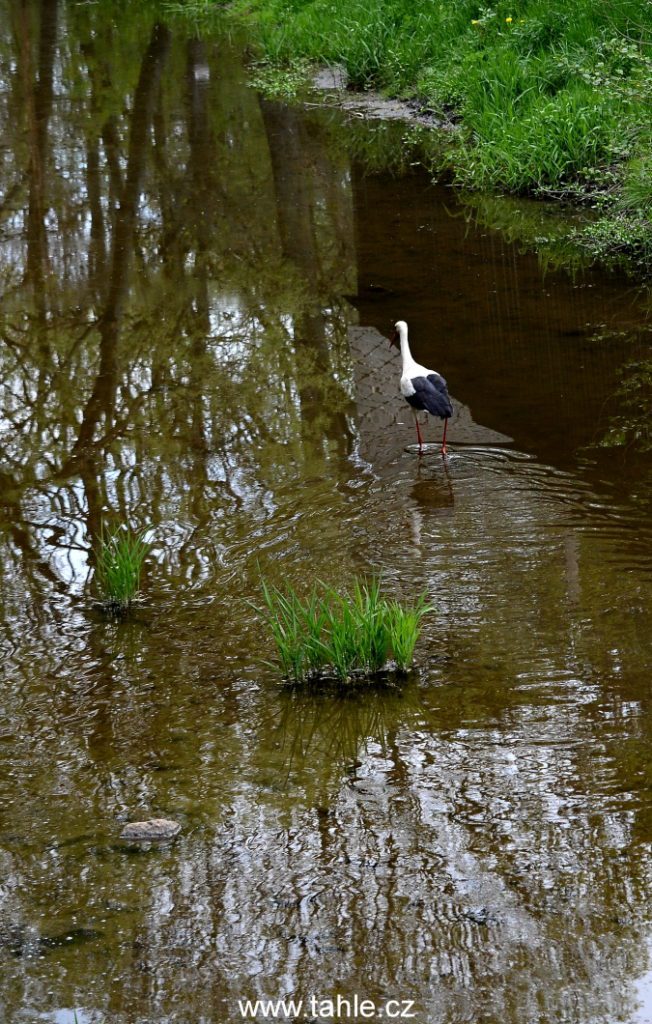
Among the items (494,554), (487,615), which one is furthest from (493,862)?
(494,554)

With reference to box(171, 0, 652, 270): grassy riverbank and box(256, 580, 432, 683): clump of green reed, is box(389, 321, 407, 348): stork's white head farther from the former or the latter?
box(256, 580, 432, 683): clump of green reed

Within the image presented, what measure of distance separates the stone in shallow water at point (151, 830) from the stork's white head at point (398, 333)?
184 inches

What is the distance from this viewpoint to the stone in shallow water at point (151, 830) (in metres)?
4.21

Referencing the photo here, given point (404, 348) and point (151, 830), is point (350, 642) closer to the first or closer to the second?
point (151, 830)

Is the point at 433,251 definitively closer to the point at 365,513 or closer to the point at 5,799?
the point at 365,513

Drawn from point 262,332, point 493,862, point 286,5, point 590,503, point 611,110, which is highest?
point 286,5

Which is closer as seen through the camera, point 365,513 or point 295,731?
point 295,731

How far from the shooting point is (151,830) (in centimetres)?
423

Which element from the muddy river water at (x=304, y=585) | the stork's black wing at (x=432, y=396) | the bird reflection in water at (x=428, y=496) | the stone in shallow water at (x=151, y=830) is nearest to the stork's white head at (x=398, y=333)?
the muddy river water at (x=304, y=585)

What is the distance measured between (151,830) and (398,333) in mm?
5257

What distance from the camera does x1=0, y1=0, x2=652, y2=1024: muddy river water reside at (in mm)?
3662

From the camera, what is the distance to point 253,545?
255 inches

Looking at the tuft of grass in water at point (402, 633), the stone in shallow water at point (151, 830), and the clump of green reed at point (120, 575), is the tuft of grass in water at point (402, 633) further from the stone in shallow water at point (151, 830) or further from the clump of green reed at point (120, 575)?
the clump of green reed at point (120, 575)

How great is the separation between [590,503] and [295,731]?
259 centimetres
